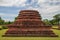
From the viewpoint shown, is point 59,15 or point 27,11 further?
point 59,15

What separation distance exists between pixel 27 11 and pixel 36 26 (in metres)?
2.32

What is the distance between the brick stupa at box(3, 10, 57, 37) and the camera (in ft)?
81.3

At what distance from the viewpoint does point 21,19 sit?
26000 millimetres

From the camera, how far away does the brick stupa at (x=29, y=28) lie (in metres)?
24.8

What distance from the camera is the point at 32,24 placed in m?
25.5

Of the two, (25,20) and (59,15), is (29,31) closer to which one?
(25,20)

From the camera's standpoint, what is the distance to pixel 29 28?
82.3ft

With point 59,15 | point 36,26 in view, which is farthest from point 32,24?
point 59,15

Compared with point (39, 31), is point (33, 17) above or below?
above

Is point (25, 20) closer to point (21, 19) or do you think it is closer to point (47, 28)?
point (21, 19)

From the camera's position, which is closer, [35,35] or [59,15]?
[35,35]

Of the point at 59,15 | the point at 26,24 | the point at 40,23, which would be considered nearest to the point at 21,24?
the point at 26,24

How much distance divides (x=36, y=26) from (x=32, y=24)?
71 cm

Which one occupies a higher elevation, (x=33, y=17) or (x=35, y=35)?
(x=33, y=17)
